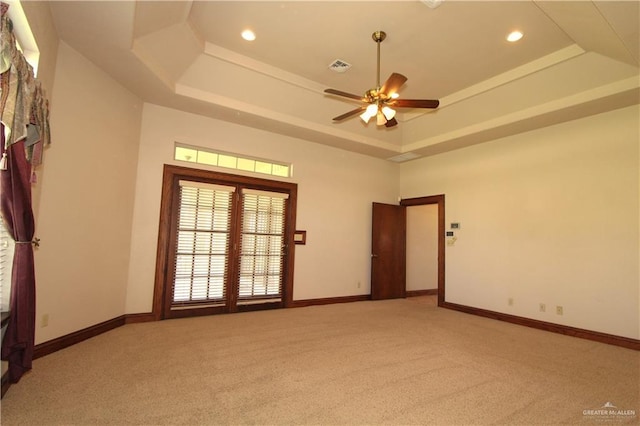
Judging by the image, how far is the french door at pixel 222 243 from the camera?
4.57 meters

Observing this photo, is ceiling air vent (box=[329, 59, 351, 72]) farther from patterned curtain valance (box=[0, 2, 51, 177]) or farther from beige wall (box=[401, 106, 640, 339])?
patterned curtain valance (box=[0, 2, 51, 177])

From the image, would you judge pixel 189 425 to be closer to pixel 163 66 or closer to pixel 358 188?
→ pixel 163 66

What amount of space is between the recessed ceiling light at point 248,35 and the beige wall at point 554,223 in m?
4.27

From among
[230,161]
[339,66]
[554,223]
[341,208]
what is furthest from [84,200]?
[554,223]

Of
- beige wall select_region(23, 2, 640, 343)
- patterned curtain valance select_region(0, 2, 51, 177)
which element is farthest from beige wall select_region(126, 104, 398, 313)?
patterned curtain valance select_region(0, 2, 51, 177)

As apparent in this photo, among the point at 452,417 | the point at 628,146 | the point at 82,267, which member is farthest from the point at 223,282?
the point at 628,146

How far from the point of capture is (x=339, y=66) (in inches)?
169

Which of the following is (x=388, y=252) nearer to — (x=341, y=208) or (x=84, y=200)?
(x=341, y=208)

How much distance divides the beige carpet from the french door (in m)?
0.61

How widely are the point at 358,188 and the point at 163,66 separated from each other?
4053 millimetres

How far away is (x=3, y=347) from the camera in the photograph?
7.16 ft

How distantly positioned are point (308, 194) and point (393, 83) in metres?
3.04

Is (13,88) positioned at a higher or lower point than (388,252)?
higher

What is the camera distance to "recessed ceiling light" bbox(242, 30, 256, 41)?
12.1ft
